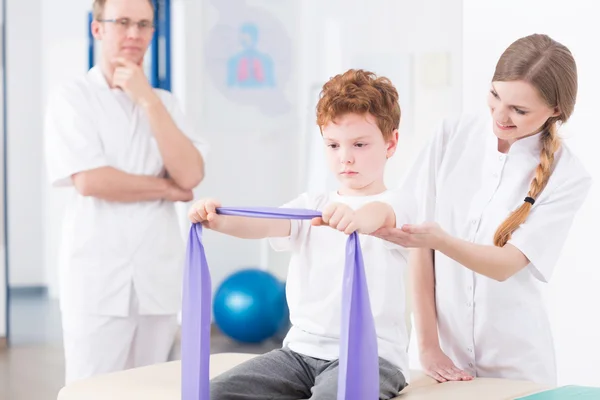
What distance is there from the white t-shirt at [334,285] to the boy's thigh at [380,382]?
23 mm

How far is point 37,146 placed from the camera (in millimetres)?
6078

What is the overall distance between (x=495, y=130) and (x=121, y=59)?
1.26m

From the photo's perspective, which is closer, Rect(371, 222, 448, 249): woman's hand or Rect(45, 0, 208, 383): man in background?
Rect(371, 222, 448, 249): woman's hand

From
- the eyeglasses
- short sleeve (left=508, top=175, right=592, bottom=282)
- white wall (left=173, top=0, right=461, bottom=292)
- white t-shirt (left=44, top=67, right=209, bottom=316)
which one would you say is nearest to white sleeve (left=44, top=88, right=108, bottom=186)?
white t-shirt (left=44, top=67, right=209, bottom=316)

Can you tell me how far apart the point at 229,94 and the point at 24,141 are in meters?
1.60

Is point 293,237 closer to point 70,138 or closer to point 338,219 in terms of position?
point 338,219

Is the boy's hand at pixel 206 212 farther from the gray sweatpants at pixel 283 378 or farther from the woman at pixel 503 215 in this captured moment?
the woman at pixel 503 215

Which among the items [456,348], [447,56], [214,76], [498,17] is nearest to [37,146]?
[214,76]

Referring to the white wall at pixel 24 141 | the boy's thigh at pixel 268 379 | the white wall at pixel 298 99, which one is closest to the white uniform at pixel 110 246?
the boy's thigh at pixel 268 379

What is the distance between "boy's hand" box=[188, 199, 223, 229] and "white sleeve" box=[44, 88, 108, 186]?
1.00 m

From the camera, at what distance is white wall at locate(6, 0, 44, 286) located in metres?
5.93

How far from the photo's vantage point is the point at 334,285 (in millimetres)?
1843

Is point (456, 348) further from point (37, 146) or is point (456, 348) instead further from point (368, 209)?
point (37, 146)

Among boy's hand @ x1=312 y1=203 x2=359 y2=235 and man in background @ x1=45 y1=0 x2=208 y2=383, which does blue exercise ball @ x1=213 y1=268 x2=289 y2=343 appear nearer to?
man in background @ x1=45 y1=0 x2=208 y2=383
